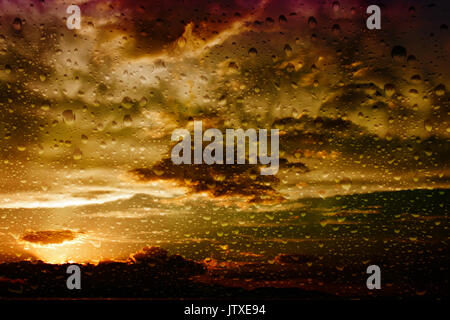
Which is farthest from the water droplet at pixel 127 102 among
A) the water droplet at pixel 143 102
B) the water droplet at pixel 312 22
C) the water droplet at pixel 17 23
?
the water droplet at pixel 312 22

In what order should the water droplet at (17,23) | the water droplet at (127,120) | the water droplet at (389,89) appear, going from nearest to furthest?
the water droplet at (17,23), the water droplet at (389,89), the water droplet at (127,120)

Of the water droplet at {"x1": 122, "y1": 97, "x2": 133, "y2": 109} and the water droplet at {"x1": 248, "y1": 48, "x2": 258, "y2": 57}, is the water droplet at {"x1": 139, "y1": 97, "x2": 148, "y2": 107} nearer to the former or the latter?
the water droplet at {"x1": 122, "y1": 97, "x2": 133, "y2": 109}

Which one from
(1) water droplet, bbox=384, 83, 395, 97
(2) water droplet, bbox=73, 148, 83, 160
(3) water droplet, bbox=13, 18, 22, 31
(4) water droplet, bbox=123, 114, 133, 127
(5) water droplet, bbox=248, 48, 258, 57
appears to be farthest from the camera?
(2) water droplet, bbox=73, 148, 83, 160

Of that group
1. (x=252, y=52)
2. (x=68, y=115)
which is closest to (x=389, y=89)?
(x=252, y=52)

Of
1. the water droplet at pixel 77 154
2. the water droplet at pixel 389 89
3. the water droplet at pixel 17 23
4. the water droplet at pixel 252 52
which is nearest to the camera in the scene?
the water droplet at pixel 17 23

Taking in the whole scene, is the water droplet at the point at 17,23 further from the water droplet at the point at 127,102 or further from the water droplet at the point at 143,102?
the water droplet at the point at 143,102

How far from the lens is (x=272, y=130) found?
2.73m

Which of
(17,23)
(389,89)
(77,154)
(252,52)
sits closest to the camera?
(17,23)

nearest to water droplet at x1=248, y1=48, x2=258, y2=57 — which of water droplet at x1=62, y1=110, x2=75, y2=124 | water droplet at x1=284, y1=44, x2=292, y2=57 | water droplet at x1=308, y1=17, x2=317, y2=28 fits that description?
water droplet at x1=284, y1=44, x2=292, y2=57

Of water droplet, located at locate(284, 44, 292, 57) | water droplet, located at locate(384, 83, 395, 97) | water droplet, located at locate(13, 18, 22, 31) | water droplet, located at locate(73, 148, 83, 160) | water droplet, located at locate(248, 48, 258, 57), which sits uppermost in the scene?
water droplet, located at locate(13, 18, 22, 31)

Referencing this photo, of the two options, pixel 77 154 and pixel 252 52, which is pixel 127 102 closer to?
pixel 77 154

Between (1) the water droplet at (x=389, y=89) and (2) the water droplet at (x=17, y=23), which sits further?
(1) the water droplet at (x=389, y=89)
